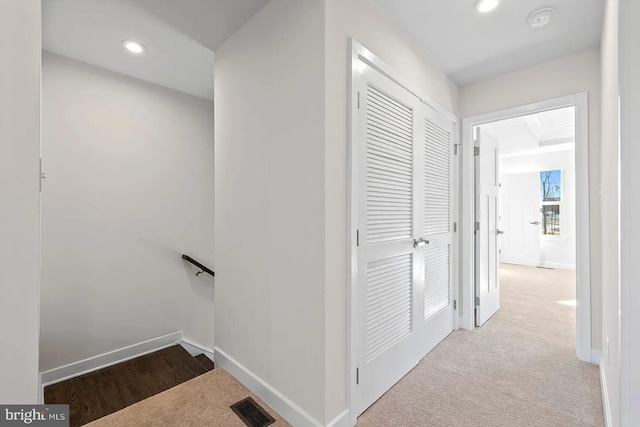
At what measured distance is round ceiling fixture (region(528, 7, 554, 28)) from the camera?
184 centimetres

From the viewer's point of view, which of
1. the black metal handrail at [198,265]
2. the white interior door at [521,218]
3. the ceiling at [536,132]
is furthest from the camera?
the white interior door at [521,218]

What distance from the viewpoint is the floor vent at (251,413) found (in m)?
1.60

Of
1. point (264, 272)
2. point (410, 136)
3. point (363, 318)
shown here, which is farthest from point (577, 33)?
point (264, 272)

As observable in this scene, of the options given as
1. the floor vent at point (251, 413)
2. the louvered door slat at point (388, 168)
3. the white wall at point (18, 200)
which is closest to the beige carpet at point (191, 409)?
the floor vent at point (251, 413)

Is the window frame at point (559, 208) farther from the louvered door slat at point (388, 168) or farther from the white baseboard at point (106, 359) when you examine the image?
the white baseboard at point (106, 359)

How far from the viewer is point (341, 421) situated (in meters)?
1.51

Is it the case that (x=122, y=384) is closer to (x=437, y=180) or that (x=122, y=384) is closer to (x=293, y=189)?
(x=293, y=189)

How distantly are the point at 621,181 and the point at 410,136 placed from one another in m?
1.26

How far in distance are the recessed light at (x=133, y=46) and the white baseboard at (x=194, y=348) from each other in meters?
2.78

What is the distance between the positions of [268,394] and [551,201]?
7104mm

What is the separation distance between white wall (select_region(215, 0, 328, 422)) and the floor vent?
0.50 feet

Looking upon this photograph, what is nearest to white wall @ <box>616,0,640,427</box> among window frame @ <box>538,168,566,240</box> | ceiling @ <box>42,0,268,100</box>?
ceiling @ <box>42,0,268,100</box>

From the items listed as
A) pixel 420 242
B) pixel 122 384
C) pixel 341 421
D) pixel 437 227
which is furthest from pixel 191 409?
pixel 437 227

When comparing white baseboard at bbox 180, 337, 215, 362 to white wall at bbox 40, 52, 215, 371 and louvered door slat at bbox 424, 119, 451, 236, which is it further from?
louvered door slat at bbox 424, 119, 451, 236
